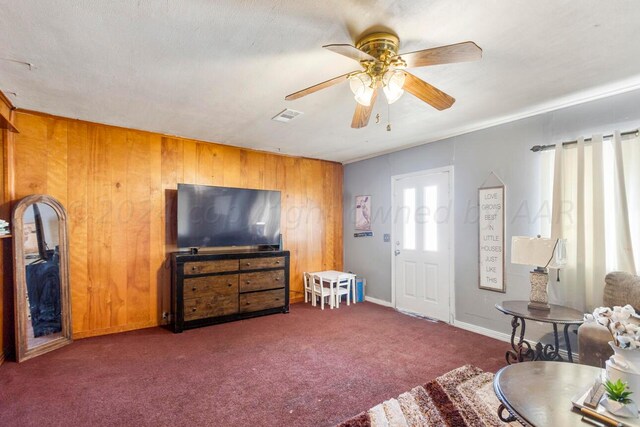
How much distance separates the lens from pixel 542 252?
2.58 m

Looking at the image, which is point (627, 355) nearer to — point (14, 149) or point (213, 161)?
point (213, 161)

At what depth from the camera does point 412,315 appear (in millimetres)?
4320

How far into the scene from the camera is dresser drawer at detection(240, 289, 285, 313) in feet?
13.5

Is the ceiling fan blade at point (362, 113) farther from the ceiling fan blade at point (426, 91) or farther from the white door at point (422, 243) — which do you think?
the white door at point (422, 243)

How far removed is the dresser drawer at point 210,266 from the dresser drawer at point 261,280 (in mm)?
208

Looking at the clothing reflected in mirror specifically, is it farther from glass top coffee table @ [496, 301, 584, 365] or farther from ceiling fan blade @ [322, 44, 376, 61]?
glass top coffee table @ [496, 301, 584, 365]

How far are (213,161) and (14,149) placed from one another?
1992 mm

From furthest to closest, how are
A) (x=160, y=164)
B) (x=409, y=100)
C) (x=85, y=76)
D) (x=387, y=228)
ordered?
(x=387, y=228) → (x=160, y=164) → (x=409, y=100) → (x=85, y=76)

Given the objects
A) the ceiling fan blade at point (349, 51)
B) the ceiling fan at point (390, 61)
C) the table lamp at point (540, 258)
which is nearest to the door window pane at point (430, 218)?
the table lamp at point (540, 258)

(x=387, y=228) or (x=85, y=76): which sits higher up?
(x=85, y=76)

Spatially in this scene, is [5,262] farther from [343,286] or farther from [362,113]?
[343,286]

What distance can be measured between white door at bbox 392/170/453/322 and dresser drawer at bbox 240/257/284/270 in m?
1.75

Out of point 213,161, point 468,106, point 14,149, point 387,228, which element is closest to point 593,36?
point 468,106

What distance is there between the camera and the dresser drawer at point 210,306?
371 centimetres
